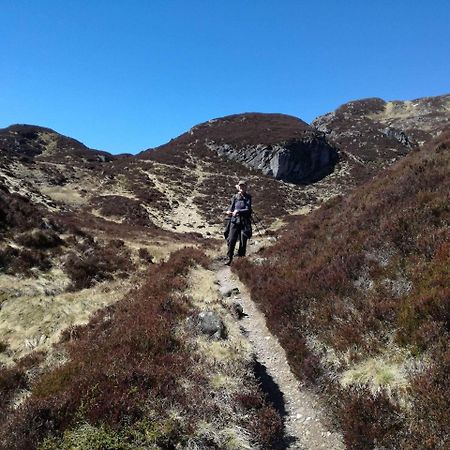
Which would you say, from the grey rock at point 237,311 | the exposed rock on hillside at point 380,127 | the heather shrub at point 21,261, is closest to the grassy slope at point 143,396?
the grey rock at point 237,311

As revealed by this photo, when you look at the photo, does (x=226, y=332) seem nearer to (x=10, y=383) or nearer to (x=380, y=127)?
(x=10, y=383)

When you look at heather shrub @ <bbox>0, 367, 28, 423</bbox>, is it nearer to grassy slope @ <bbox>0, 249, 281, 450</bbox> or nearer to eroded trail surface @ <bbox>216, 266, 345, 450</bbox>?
grassy slope @ <bbox>0, 249, 281, 450</bbox>

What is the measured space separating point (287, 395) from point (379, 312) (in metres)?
2.43

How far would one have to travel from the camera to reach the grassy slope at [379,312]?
18.7 ft

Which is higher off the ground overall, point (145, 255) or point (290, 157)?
point (290, 157)

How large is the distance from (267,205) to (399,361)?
52199 millimetres

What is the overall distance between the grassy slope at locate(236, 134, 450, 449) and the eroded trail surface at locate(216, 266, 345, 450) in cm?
32

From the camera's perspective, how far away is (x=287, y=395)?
7535 mm

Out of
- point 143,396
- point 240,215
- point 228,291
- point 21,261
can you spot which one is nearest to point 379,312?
point 143,396

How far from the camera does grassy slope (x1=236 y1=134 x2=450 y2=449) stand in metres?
5.71

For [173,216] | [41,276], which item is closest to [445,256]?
[41,276]

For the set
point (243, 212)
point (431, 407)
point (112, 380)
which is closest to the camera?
point (431, 407)

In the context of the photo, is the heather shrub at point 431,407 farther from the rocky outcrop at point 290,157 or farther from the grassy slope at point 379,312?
the rocky outcrop at point 290,157

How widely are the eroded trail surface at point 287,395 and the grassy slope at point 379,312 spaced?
12.4 inches
